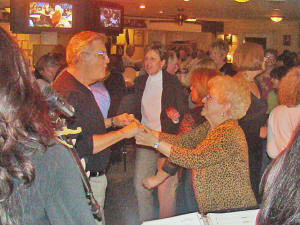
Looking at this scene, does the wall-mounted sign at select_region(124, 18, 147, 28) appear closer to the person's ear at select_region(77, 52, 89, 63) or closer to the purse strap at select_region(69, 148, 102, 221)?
the person's ear at select_region(77, 52, 89, 63)

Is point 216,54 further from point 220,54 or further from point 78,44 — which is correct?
point 78,44

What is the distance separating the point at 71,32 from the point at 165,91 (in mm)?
3236

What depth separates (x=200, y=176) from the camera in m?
2.24

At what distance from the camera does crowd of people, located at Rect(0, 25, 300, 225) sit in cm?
102

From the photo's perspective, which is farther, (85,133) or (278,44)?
(278,44)

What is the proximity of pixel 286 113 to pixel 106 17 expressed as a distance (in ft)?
14.4

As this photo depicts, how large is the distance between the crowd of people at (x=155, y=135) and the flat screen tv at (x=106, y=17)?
45.1 inches

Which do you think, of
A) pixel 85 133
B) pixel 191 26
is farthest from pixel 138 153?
pixel 191 26

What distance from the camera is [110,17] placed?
7.06m

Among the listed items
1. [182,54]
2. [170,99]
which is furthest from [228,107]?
[182,54]

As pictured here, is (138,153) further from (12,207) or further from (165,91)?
(12,207)

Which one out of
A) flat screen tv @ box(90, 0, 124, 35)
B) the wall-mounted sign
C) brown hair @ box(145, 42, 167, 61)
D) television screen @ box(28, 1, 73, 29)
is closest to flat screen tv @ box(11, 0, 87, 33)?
television screen @ box(28, 1, 73, 29)

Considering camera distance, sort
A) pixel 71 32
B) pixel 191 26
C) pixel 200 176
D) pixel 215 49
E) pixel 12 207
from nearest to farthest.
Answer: pixel 12 207 → pixel 200 176 → pixel 215 49 → pixel 71 32 → pixel 191 26

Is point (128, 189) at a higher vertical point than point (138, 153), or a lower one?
lower
